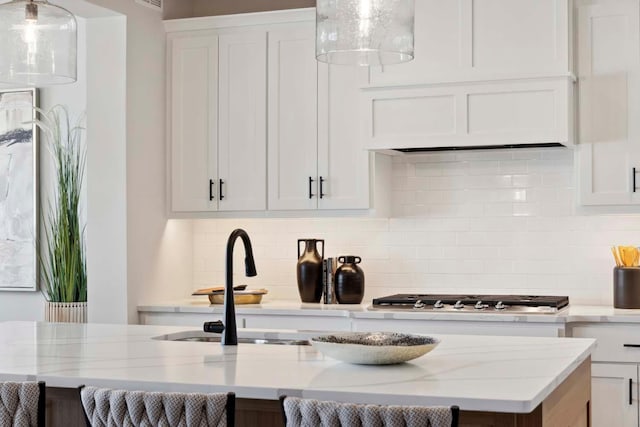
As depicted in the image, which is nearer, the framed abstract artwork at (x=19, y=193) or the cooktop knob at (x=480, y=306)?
the cooktop knob at (x=480, y=306)

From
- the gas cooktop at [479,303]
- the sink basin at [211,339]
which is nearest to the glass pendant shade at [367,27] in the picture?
the sink basin at [211,339]

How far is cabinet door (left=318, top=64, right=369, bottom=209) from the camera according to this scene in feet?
17.4

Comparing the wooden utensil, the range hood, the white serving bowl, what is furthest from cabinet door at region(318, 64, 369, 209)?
the white serving bowl

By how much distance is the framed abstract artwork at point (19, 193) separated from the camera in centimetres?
623

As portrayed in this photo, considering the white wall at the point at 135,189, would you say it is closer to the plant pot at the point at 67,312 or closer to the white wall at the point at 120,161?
the white wall at the point at 120,161

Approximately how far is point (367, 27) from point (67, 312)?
10.8ft

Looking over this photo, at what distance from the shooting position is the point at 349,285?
17.4 ft

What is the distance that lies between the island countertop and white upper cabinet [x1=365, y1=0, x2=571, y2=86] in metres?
1.92

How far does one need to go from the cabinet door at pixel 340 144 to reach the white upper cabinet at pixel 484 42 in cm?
21

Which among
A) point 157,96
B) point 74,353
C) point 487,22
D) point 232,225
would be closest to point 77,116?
point 157,96

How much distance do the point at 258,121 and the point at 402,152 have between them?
33.8 inches

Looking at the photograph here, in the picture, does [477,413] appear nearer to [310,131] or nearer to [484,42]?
[484,42]

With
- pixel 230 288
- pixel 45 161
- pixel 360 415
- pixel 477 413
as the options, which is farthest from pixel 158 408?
pixel 45 161

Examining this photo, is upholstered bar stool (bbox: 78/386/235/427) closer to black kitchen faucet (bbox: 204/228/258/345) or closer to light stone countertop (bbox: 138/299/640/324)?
black kitchen faucet (bbox: 204/228/258/345)
